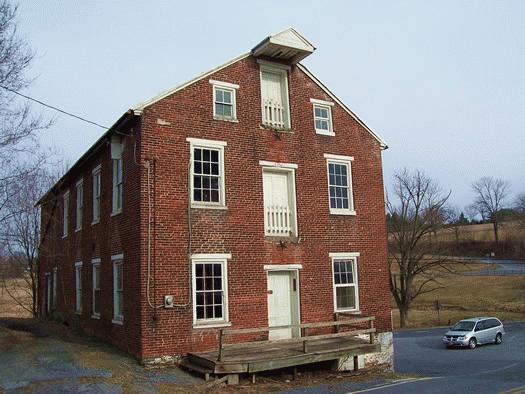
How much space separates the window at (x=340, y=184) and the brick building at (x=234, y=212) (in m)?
0.05

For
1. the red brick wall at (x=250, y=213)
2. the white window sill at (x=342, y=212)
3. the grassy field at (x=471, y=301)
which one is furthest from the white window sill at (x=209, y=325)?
the grassy field at (x=471, y=301)

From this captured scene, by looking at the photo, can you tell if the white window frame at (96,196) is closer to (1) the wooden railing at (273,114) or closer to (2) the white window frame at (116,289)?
(2) the white window frame at (116,289)

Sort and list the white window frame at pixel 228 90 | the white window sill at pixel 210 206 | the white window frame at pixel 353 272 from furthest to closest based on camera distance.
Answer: the white window frame at pixel 353 272 < the white window frame at pixel 228 90 < the white window sill at pixel 210 206

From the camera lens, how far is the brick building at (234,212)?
559 inches

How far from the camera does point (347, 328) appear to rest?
17.0m

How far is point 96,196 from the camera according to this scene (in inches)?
734

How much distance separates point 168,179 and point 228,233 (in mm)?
2473

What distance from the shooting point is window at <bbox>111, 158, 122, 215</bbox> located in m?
16.2

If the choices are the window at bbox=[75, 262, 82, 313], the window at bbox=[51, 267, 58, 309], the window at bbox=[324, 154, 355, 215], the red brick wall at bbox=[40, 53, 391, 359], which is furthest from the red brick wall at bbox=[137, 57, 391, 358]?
the window at bbox=[51, 267, 58, 309]

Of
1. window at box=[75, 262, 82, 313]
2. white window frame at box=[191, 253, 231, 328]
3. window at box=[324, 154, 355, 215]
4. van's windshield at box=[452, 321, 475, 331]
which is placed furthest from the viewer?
van's windshield at box=[452, 321, 475, 331]

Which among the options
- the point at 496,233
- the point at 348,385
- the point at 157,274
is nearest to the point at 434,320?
the point at 348,385

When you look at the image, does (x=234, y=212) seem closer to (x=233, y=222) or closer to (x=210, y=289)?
(x=233, y=222)

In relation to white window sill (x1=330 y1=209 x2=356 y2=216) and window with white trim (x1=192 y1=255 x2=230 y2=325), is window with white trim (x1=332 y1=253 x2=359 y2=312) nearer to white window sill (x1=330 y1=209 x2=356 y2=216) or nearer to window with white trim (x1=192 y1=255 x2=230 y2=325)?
white window sill (x1=330 y1=209 x2=356 y2=216)

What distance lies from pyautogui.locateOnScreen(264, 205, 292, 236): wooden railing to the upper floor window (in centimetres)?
281
